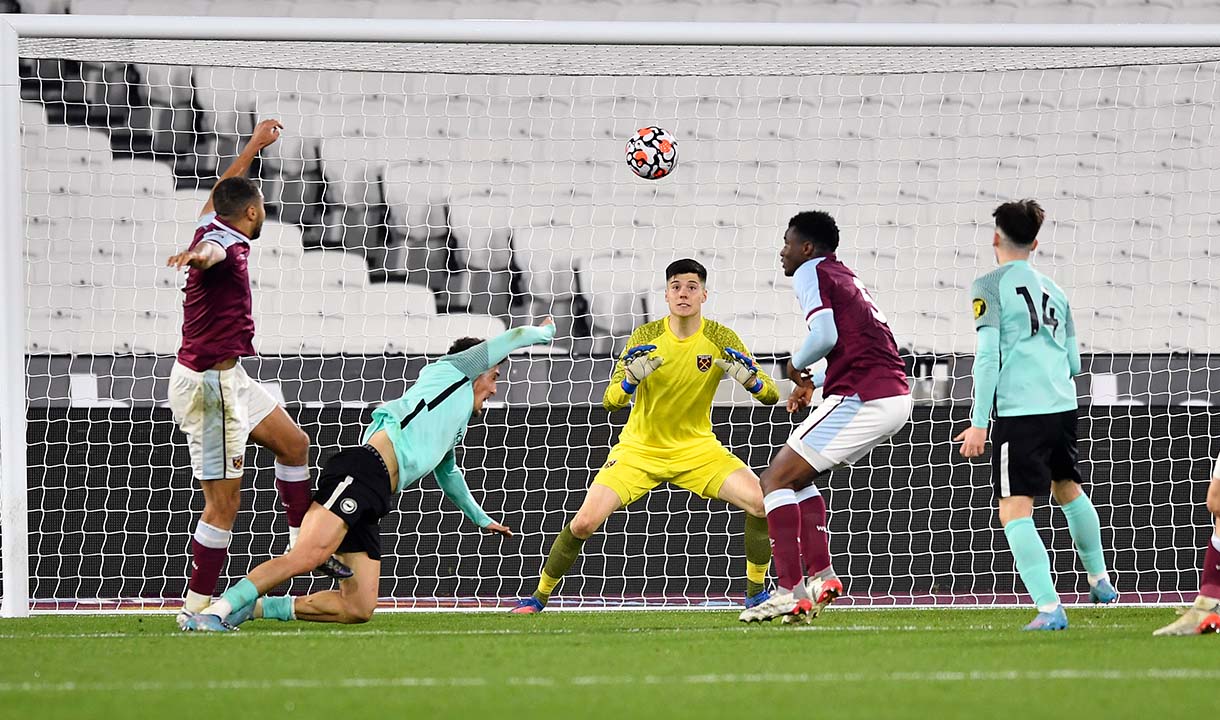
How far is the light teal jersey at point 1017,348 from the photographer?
4984 millimetres

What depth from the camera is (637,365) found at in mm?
6273

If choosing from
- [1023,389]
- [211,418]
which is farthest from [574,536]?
[1023,389]

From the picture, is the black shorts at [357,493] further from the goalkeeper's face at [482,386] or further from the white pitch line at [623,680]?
the white pitch line at [623,680]

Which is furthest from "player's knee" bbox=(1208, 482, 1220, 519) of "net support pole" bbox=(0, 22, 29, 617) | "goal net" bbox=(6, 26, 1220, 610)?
"net support pole" bbox=(0, 22, 29, 617)

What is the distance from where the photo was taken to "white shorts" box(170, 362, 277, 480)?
562 centimetres

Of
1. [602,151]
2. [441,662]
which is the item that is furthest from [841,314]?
[602,151]

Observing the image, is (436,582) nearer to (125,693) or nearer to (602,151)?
(602,151)

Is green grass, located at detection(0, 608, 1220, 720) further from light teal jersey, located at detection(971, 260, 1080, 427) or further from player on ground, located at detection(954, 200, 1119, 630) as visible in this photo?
light teal jersey, located at detection(971, 260, 1080, 427)

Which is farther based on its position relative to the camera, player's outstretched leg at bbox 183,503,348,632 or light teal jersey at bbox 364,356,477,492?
light teal jersey at bbox 364,356,477,492

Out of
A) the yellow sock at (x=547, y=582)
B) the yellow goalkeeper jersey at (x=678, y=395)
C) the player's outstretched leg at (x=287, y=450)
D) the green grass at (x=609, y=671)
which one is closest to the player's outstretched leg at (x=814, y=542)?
the green grass at (x=609, y=671)

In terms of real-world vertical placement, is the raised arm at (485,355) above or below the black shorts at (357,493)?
above

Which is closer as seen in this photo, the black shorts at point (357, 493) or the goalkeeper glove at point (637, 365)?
the black shorts at point (357, 493)

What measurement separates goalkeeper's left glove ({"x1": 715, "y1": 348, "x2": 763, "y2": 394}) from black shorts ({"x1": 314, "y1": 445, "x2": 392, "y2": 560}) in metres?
1.62

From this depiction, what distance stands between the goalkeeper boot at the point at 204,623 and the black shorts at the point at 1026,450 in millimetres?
2921
